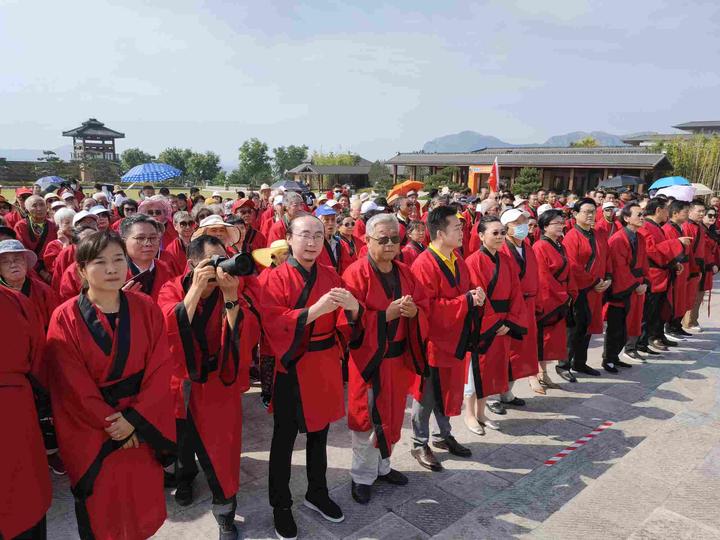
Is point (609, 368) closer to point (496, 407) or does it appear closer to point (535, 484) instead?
point (496, 407)

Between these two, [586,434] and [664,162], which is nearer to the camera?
[586,434]

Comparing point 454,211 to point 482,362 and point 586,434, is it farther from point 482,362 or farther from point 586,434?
point 586,434

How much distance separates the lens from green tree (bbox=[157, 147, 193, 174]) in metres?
59.1

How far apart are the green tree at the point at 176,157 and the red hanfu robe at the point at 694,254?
58620 millimetres

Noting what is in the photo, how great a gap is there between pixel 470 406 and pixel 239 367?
2.71m

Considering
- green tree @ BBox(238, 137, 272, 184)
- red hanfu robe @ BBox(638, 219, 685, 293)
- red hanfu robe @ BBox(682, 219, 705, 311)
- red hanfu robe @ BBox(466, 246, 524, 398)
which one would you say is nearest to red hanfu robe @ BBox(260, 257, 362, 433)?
red hanfu robe @ BBox(466, 246, 524, 398)

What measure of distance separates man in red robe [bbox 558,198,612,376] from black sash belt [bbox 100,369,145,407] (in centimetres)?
502

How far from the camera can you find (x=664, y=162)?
26.4 meters

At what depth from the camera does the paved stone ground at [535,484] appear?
3.41 m

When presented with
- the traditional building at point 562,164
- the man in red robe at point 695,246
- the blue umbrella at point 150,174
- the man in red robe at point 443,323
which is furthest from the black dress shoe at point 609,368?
the traditional building at point 562,164

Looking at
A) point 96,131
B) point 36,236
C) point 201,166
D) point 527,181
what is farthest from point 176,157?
point 36,236

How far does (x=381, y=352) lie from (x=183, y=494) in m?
1.81

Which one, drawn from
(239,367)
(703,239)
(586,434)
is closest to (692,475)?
(586,434)

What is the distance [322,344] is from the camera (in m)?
3.34
